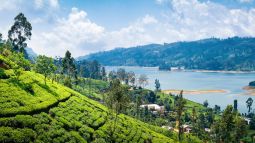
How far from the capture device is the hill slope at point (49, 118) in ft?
196

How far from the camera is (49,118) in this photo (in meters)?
69.3

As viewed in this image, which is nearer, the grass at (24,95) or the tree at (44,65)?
the grass at (24,95)

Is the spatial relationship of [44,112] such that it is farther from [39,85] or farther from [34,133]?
[39,85]

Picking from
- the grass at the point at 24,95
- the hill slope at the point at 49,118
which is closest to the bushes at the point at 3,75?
the hill slope at the point at 49,118

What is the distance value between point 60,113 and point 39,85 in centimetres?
1475

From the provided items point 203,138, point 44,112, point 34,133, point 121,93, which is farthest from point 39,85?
point 203,138

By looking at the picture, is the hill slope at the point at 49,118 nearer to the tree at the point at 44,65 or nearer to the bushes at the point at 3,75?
the bushes at the point at 3,75

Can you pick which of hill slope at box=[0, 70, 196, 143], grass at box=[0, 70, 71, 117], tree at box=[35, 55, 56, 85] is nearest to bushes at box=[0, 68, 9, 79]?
hill slope at box=[0, 70, 196, 143]

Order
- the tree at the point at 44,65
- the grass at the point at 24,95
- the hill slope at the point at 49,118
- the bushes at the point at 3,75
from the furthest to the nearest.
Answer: the tree at the point at 44,65
the bushes at the point at 3,75
the grass at the point at 24,95
the hill slope at the point at 49,118

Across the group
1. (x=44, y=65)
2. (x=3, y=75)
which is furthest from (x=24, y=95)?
(x=44, y=65)

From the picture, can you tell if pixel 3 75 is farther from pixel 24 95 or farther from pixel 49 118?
pixel 49 118

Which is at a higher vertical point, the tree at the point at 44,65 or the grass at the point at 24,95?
the tree at the point at 44,65

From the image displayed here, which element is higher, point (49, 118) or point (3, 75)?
point (3, 75)

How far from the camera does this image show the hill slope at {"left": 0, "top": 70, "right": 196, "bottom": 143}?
196 feet
